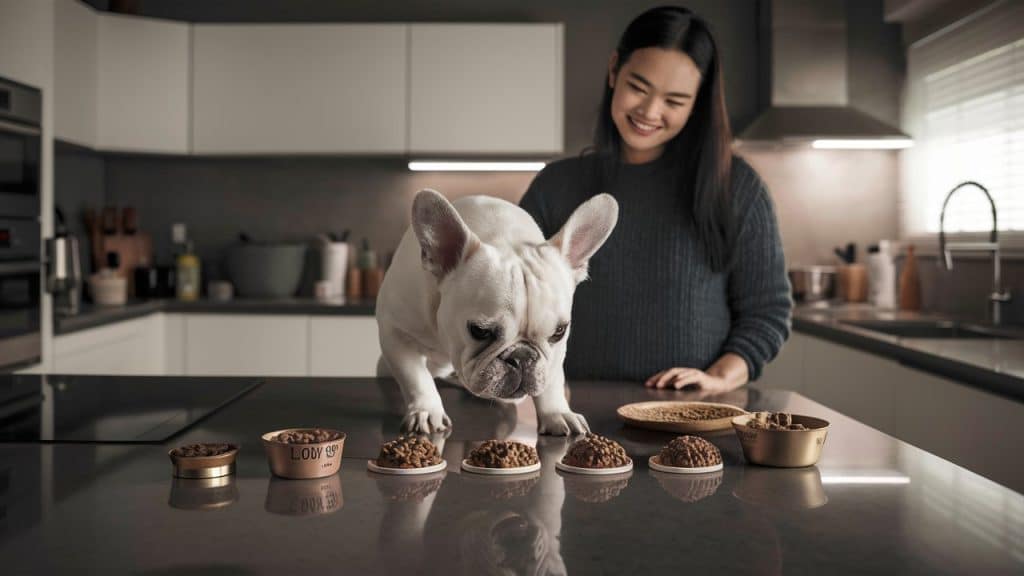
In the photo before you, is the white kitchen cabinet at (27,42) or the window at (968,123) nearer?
the white kitchen cabinet at (27,42)

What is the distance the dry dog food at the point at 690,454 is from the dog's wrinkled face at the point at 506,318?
19cm

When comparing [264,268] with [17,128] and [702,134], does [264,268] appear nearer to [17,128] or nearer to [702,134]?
[17,128]

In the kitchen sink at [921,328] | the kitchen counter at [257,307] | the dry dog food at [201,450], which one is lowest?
the dry dog food at [201,450]

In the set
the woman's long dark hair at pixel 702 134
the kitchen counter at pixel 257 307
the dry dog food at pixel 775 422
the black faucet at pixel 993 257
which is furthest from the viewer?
→ the kitchen counter at pixel 257 307

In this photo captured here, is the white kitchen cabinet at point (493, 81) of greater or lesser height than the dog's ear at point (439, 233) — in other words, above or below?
above

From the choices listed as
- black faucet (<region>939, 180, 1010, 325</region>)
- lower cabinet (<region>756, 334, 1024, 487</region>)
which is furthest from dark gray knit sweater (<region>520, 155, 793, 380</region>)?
black faucet (<region>939, 180, 1010, 325</region>)

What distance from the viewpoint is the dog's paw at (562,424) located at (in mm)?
1312

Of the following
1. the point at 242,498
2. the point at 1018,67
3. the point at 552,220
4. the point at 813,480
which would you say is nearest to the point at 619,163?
the point at 552,220

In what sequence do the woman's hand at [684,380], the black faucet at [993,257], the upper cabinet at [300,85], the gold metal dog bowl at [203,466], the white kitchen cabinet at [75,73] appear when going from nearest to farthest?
1. the gold metal dog bowl at [203,466]
2. the woman's hand at [684,380]
3. the black faucet at [993,257]
4. the white kitchen cabinet at [75,73]
5. the upper cabinet at [300,85]

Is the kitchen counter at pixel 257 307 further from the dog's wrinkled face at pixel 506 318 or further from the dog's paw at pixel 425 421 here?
the dog's wrinkled face at pixel 506 318

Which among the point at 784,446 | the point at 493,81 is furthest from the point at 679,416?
the point at 493,81

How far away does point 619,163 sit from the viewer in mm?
2156

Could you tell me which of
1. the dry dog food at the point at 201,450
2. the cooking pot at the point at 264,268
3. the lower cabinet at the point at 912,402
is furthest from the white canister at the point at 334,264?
the dry dog food at the point at 201,450

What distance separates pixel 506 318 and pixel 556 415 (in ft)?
0.71
